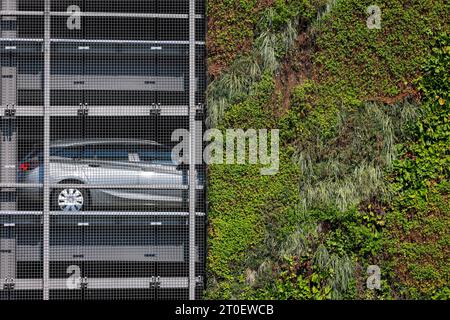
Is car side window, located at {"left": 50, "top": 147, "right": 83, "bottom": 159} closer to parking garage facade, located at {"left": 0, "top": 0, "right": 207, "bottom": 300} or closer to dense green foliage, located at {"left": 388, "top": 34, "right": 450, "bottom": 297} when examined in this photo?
parking garage facade, located at {"left": 0, "top": 0, "right": 207, "bottom": 300}

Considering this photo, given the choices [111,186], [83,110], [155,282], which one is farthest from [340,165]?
→ [83,110]

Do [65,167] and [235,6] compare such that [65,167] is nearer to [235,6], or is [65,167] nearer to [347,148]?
[235,6]

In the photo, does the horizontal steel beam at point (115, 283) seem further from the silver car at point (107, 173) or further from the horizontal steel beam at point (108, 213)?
the silver car at point (107, 173)

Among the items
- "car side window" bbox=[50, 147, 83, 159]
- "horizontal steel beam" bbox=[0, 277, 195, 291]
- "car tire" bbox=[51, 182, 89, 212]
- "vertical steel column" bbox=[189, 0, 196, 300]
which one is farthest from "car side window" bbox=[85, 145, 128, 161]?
"horizontal steel beam" bbox=[0, 277, 195, 291]

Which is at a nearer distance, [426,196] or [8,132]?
[426,196]

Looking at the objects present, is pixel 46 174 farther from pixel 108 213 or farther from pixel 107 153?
pixel 108 213

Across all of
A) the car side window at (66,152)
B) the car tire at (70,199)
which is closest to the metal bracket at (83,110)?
the car side window at (66,152)
